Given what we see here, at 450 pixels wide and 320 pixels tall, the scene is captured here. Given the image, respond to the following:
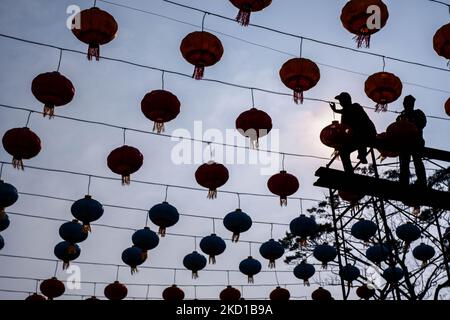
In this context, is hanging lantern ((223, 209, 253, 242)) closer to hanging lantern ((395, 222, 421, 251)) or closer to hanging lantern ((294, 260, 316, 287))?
hanging lantern ((294, 260, 316, 287))

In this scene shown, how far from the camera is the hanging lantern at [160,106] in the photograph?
6.13 m

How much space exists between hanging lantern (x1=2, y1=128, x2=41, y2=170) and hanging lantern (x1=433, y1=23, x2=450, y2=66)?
5.92 metres

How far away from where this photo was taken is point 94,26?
5445mm

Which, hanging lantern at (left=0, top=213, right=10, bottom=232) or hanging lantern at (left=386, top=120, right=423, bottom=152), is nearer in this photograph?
hanging lantern at (left=386, top=120, right=423, bottom=152)

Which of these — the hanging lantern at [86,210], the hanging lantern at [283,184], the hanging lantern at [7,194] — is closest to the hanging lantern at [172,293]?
the hanging lantern at [86,210]

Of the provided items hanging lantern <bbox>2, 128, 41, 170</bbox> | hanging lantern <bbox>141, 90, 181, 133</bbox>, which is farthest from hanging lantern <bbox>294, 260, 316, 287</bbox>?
hanging lantern <bbox>2, 128, 41, 170</bbox>

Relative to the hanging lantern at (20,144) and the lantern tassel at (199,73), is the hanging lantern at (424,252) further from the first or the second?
the hanging lantern at (20,144)

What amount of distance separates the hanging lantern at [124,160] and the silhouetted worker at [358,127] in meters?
3.23

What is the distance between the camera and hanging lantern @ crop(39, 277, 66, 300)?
9.98m

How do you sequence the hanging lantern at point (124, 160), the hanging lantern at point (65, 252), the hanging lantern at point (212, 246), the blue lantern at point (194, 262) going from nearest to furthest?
the hanging lantern at point (124, 160), the hanging lantern at point (65, 252), the hanging lantern at point (212, 246), the blue lantern at point (194, 262)

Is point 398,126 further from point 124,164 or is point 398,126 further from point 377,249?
point 377,249
